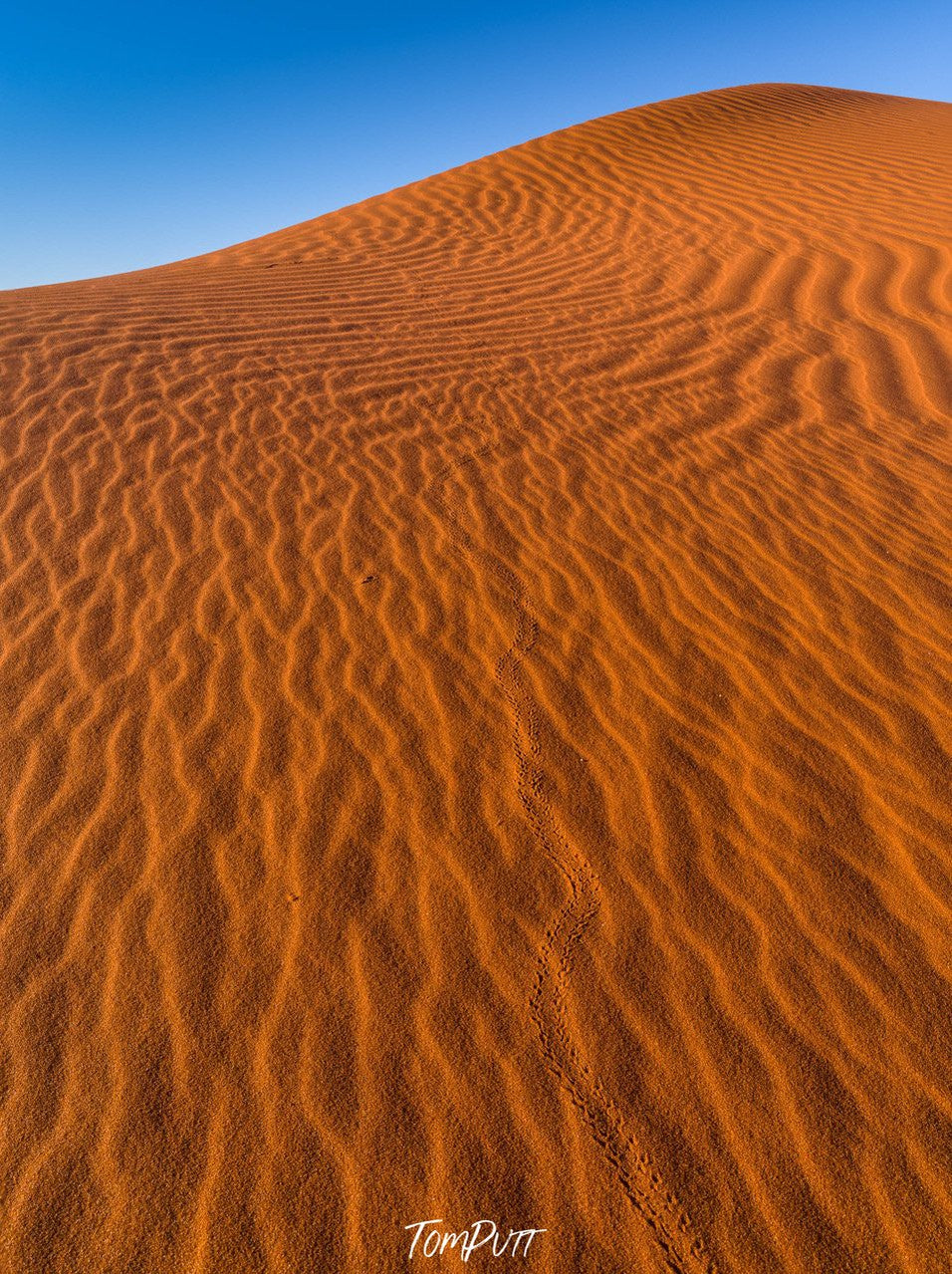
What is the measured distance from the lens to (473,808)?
3012 millimetres

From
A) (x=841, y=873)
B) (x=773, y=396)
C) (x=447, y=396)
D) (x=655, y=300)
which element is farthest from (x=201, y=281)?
(x=841, y=873)

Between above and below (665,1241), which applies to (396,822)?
above

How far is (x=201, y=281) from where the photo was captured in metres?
8.52

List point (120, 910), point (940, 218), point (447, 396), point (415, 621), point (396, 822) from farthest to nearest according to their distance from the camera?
1. point (940, 218)
2. point (447, 396)
3. point (415, 621)
4. point (396, 822)
5. point (120, 910)

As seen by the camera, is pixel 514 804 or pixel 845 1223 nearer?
pixel 845 1223

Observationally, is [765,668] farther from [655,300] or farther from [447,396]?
[655,300]

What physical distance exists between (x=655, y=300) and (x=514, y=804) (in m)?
6.68

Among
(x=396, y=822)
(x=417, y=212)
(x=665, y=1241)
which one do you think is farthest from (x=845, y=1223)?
(x=417, y=212)

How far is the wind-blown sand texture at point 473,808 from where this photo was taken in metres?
2.03

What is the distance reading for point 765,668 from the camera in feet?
11.8

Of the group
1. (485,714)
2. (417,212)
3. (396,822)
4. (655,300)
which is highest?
(417,212)

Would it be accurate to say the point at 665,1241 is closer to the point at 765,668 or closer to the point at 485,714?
the point at 485,714

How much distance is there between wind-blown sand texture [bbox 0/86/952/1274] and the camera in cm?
203

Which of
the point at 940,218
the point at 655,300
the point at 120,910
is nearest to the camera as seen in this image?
the point at 120,910
